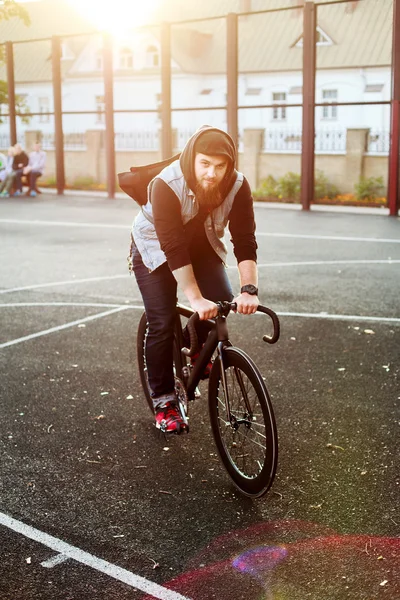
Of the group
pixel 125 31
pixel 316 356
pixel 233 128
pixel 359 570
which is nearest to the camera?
pixel 359 570

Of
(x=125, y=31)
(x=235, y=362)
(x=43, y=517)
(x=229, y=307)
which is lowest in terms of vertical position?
(x=43, y=517)

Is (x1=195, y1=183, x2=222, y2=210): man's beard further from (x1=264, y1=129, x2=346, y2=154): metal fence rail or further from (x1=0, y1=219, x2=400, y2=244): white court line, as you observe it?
(x1=264, y1=129, x2=346, y2=154): metal fence rail

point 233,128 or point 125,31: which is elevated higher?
point 125,31

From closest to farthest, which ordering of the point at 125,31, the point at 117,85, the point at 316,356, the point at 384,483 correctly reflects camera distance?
the point at 384,483, the point at 316,356, the point at 125,31, the point at 117,85

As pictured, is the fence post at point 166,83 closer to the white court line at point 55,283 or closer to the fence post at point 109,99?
the fence post at point 109,99

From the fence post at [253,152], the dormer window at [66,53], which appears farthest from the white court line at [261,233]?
the dormer window at [66,53]

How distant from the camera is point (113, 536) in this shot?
164 inches

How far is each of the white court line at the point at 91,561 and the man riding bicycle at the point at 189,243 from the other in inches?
47.4

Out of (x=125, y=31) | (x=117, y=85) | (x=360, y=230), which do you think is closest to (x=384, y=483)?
(x=360, y=230)

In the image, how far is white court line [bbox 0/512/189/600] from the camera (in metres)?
3.64

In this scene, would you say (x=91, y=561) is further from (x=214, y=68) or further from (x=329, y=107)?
(x=214, y=68)

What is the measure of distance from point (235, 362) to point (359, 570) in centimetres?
123

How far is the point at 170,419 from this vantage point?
522 cm

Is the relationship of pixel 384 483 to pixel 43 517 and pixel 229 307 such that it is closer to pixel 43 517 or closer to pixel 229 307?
pixel 229 307
